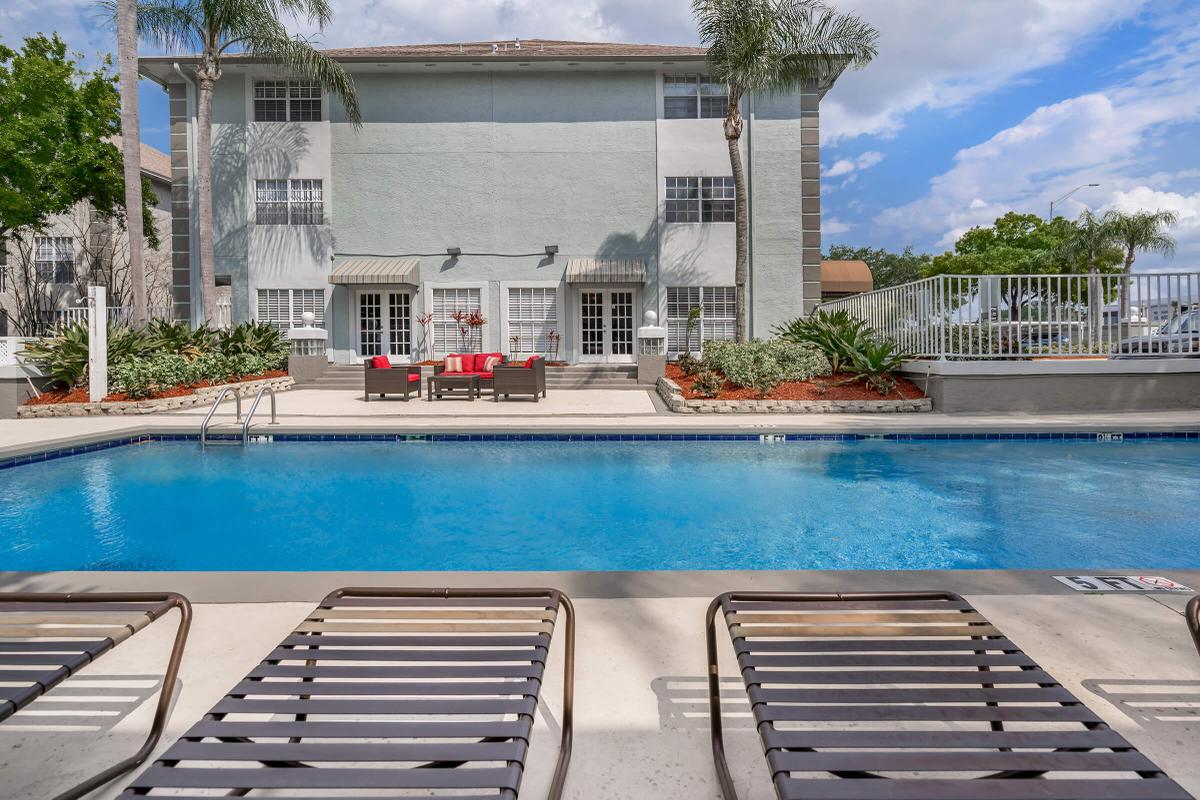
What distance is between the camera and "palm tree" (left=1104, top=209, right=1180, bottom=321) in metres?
33.8

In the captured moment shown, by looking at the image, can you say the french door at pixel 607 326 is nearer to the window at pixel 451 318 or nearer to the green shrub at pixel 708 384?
the window at pixel 451 318

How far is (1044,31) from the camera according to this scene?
44.8ft

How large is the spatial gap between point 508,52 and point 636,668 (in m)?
20.1

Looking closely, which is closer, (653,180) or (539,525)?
(539,525)

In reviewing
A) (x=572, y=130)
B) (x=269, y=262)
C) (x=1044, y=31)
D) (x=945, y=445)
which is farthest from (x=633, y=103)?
(x=945, y=445)

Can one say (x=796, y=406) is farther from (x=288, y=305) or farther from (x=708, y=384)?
(x=288, y=305)

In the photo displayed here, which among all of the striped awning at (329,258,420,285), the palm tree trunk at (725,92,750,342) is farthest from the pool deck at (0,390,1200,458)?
the striped awning at (329,258,420,285)

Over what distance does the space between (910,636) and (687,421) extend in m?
8.12

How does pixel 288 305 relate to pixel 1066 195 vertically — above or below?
below

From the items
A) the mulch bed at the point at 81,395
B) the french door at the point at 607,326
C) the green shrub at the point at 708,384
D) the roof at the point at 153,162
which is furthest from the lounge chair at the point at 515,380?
the roof at the point at 153,162

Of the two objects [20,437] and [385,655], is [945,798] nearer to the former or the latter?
[385,655]

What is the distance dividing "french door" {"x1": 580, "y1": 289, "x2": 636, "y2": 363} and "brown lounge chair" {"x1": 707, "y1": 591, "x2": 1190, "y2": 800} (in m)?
17.4

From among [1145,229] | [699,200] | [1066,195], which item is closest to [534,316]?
[699,200]

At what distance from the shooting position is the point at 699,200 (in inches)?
752
